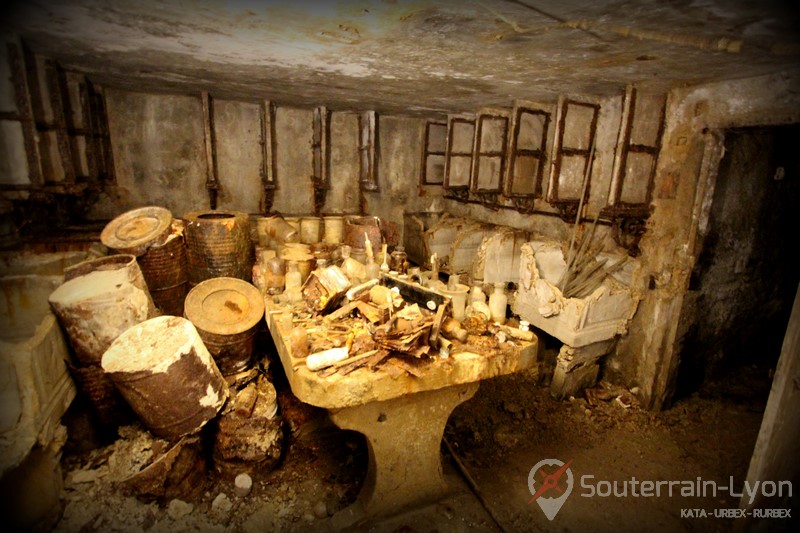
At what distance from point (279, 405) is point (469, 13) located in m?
4.09

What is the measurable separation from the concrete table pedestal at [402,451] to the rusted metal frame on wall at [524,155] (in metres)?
3.43

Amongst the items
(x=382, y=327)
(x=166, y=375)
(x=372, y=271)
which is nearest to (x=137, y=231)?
(x=166, y=375)

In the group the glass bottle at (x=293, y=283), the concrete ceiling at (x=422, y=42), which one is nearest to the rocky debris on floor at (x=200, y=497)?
the glass bottle at (x=293, y=283)

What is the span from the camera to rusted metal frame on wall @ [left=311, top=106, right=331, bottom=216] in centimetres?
685

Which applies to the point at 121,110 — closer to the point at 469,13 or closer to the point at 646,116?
the point at 469,13

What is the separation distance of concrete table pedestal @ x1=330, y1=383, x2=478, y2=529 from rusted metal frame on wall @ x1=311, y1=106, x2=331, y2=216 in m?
4.91

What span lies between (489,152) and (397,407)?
4.37 meters

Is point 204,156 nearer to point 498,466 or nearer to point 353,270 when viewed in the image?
point 353,270

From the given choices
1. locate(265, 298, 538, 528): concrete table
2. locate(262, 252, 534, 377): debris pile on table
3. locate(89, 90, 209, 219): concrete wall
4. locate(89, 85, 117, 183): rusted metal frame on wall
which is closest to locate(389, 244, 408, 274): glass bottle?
locate(262, 252, 534, 377): debris pile on table

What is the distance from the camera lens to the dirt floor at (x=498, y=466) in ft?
10.7

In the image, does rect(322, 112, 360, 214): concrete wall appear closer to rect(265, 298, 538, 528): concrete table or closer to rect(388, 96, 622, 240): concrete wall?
rect(388, 96, 622, 240): concrete wall

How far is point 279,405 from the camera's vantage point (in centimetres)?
430

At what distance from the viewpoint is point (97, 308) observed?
130 inches

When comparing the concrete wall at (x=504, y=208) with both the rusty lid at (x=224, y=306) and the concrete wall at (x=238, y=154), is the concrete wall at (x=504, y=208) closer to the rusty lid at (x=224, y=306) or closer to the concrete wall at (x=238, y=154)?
the concrete wall at (x=238, y=154)
